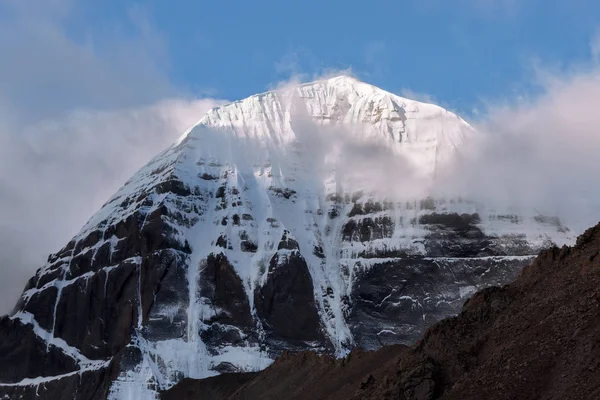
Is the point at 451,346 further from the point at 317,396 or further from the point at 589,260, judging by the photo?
the point at 317,396

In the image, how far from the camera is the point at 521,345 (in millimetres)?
94688

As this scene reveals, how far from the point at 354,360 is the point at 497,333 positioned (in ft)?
149

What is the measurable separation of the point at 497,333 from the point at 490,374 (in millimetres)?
6972

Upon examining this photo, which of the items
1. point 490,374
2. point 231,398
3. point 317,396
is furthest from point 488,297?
point 231,398

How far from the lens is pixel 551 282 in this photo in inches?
4016

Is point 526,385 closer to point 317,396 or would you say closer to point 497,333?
point 497,333

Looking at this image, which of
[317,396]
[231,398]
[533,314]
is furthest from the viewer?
[231,398]

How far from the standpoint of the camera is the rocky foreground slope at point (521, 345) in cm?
8944

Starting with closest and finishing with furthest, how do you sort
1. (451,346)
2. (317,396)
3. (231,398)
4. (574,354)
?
(574,354)
(451,346)
(317,396)
(231,398)

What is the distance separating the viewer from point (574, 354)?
89.4 meters

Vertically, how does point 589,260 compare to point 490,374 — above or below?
A: above

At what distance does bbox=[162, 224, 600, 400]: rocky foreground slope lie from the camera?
89.4m

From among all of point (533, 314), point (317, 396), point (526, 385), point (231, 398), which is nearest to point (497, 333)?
point (533, 314)

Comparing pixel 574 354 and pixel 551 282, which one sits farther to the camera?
pixel 551 282
